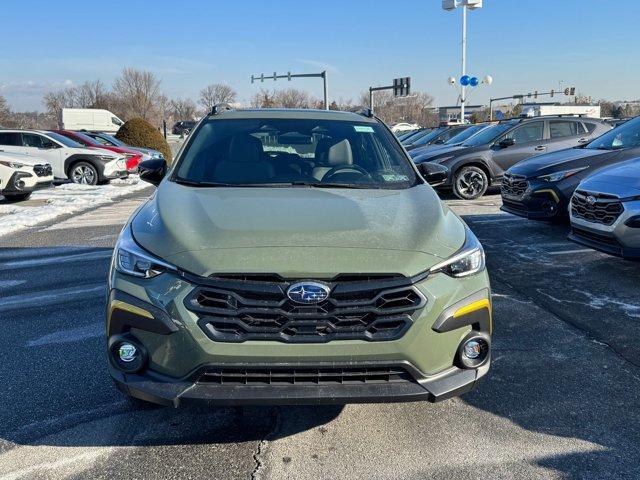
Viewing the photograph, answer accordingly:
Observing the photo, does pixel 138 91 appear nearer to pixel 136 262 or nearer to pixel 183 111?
pixel 183 111

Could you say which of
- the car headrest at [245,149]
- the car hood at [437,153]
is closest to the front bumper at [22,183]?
the car hood at [437,153]

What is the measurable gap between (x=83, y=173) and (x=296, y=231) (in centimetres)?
1580

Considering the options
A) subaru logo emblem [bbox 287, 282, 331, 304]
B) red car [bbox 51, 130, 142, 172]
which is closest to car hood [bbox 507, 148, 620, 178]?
subaru logo emblem [bbox 287, 282, 331, 304]

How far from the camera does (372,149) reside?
4.27m

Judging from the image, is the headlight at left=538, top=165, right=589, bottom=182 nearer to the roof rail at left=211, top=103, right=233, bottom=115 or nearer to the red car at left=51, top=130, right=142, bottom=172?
the roof rail at left=211, top=103, right=233, bottom=115

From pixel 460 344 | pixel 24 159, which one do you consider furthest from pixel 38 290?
pixel 24 159

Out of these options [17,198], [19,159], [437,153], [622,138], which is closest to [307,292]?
[622,138]

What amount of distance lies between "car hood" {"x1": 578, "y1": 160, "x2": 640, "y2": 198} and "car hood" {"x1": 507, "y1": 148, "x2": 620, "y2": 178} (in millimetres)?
1852

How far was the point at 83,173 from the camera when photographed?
1680 cm

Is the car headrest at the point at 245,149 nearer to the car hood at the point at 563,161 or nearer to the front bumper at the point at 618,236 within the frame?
the front bumper at the point at 618,236

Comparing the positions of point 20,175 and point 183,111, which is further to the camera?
point 183,111

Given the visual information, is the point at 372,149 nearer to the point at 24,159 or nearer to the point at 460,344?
the point at 460,344

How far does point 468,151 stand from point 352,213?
31.3 ft

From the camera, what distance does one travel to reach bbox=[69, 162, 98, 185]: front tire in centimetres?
1667
